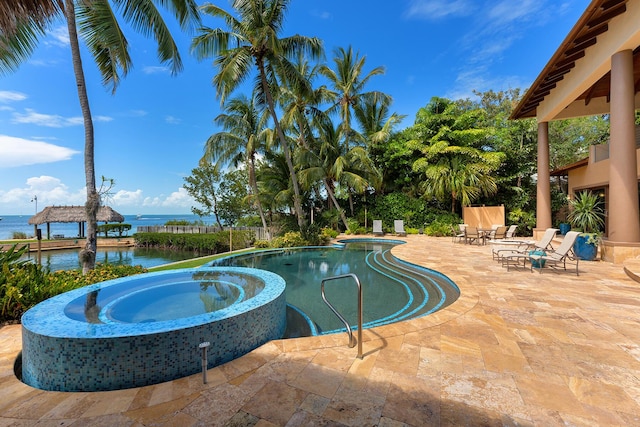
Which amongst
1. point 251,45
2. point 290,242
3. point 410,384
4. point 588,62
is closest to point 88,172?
point 410,384

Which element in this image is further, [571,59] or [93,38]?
[571,59]

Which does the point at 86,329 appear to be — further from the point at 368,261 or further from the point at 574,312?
the point at 368,261

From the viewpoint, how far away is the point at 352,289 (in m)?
6.18

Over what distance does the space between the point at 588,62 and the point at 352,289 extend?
9.76 meters

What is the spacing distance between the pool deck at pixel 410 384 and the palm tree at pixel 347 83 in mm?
14748

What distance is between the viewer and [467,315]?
12.6ft

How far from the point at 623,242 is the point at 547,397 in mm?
7595

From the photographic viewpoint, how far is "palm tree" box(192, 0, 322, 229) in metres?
10.3

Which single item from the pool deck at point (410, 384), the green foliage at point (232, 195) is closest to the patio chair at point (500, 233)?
the pool deck at point (410, 384)

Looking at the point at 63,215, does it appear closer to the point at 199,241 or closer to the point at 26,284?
the point at 199,241

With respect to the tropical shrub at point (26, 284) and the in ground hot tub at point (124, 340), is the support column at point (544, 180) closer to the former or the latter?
the in ground hot tub at point (124, 340)

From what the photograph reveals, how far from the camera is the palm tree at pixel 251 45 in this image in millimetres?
10305

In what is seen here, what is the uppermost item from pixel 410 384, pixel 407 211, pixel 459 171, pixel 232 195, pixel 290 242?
pixel 459 171

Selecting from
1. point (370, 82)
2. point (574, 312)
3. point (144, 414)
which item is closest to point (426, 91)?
point (370, 82)
